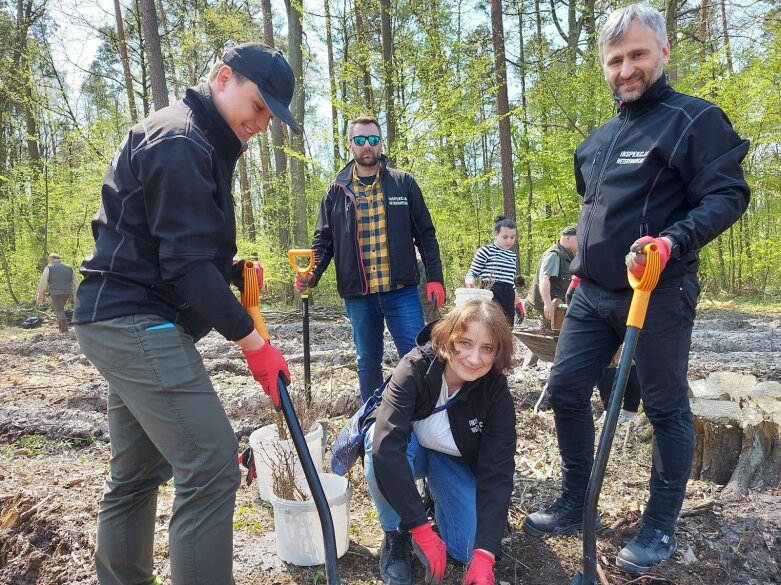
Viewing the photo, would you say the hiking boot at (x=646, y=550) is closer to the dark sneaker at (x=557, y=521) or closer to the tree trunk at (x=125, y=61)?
the dark sneaker at (x=557, y=521)

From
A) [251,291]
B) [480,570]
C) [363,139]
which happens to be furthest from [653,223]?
[363,139]

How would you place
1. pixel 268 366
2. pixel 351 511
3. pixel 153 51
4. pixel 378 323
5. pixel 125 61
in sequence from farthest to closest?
pixel 125 61
pixel 153 51
pixel 378 323
pixel 351 511
pixel 268 366

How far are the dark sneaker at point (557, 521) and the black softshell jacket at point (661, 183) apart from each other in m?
1.05

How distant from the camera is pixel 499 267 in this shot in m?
5.92

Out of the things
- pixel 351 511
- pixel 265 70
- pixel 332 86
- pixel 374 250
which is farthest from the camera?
pixel 332 86

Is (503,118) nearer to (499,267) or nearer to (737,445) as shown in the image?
(499,267)

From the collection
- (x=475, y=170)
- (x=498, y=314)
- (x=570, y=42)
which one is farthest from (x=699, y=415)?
(x=475, y=170)

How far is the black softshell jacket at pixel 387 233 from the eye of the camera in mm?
3592

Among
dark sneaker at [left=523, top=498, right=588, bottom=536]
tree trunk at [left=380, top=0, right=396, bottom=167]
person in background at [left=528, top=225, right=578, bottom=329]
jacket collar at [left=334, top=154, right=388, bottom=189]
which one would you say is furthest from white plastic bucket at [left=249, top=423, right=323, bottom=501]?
tree trunk at [left=380, top=0, right=396, bottom=167]

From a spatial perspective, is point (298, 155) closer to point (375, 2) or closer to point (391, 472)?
point (375, 2)

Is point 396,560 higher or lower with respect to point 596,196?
lower

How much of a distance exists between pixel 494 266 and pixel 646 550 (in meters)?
3.87

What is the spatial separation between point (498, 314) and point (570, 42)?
47.4 ft

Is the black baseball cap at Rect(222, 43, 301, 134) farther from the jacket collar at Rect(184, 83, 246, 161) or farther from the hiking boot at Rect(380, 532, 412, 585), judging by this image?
the hiking boot at Rect(380, 532, 412, 585)
